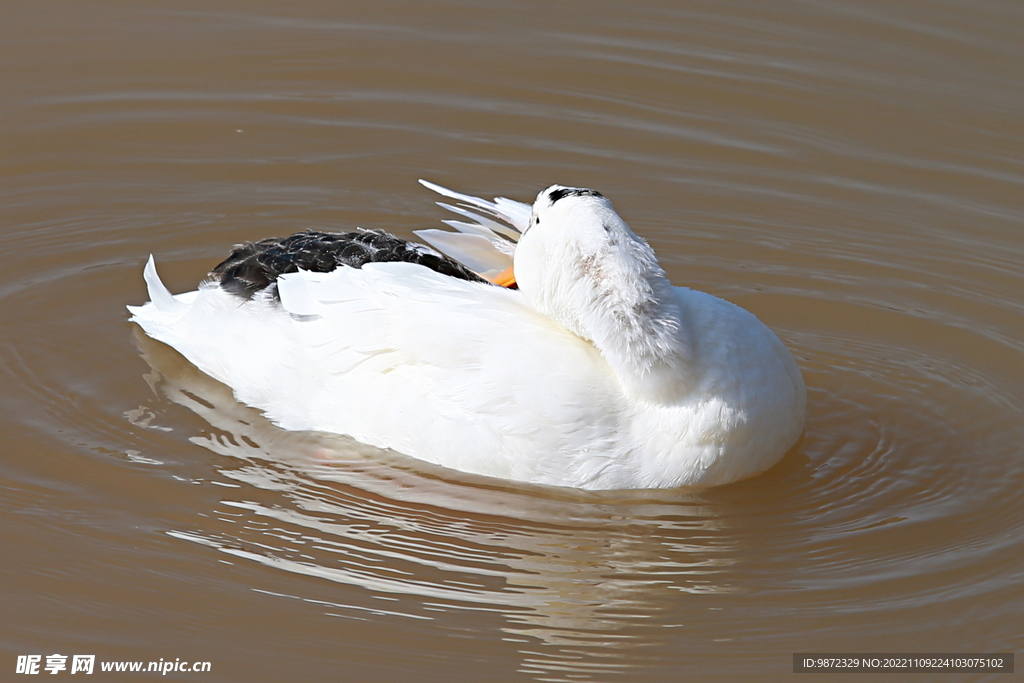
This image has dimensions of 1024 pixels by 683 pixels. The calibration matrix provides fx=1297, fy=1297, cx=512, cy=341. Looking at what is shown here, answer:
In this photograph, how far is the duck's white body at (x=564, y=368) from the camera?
5039 mm

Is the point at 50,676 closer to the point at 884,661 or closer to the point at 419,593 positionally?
the point at 419,593

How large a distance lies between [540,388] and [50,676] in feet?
6.71

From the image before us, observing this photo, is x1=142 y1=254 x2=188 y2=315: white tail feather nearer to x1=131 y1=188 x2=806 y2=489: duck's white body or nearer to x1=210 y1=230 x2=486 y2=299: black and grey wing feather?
x1=210 y1=230 x2=486 y2=299: black and grey wing feather

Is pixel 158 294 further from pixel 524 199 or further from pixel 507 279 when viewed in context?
pixel 524 199

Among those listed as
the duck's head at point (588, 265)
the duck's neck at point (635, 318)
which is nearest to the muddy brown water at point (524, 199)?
the duck's neck at point (635, 318)

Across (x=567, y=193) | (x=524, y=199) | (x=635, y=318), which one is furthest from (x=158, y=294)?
(x=635, y=318)

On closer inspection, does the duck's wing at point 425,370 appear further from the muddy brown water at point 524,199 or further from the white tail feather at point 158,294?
the white tail feather at point 158,294

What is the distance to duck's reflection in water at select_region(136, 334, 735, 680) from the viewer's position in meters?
4.70

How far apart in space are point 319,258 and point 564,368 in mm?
1395

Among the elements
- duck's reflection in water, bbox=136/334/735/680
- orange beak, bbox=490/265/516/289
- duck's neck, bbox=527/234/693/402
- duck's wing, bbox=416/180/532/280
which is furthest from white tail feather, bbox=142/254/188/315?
duck's neck, bbox=527/234/693/402

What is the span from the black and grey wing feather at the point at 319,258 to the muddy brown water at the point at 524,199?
60cm

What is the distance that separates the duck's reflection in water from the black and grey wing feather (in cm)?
75

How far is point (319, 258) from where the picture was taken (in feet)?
19.3

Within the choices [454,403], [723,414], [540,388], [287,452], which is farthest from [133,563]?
[723,414]
